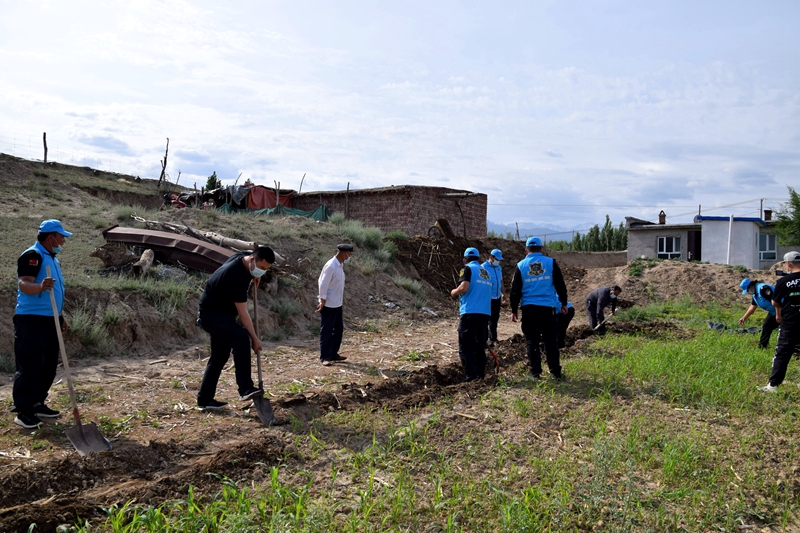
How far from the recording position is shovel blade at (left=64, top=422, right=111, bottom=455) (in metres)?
→ 4.93

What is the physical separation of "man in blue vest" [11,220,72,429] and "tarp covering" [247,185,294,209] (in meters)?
24.6

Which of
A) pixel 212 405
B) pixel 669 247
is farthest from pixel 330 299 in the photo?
pixel 669 247

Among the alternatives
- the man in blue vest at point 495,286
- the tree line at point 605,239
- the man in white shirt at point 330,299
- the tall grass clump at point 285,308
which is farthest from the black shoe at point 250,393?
the tree line at point 605,239

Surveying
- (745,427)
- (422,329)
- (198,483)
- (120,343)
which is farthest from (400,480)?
(422,329)

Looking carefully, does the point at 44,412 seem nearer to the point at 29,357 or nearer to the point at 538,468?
the point at 29,357

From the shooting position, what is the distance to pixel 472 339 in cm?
763

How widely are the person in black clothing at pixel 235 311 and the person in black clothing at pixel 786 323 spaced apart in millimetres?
6092

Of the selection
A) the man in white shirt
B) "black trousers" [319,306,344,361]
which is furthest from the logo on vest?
"black trousers" [319,306,344,361]

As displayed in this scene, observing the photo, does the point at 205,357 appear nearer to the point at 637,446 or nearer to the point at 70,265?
the point at 70,265

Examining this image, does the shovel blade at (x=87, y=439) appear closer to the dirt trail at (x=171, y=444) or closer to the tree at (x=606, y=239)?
the dirt trail at (x=171, y=444)

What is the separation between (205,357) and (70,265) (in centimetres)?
434

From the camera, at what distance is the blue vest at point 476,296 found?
7488mm

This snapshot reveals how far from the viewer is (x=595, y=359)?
9039 millimetres

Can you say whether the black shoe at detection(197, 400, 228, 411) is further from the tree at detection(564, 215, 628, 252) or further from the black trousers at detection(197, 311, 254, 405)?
the tree at detection(564, 215, 628, 252)
